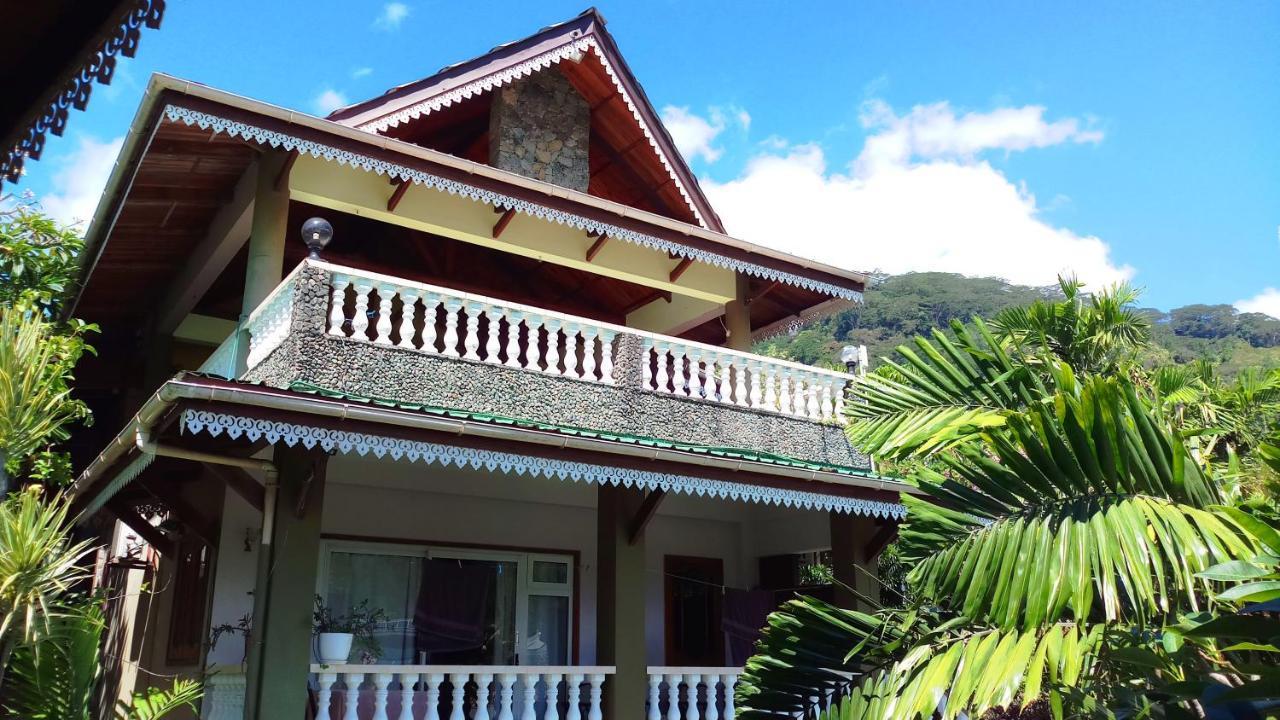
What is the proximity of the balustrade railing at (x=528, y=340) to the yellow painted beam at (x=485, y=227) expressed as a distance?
3.12ft

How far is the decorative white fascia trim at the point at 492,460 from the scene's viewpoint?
650 centimetres

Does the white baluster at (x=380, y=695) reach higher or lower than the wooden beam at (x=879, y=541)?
lower

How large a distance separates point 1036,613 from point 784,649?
1.65m

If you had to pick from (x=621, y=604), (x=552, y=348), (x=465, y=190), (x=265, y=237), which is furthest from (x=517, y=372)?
(x=265, y=237)

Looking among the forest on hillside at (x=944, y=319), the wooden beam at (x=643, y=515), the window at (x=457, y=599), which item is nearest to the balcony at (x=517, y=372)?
the wooden beam at (x=643, y=515)

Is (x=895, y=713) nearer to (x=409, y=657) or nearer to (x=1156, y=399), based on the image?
(x=1156, y=399)

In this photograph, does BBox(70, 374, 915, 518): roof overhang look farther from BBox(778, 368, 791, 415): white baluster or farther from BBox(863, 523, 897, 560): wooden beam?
BBox(778, 368, 791, 415): white baluster

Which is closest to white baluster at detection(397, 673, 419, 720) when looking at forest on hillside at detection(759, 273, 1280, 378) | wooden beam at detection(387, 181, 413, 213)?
wooden beam at detection(387, 181, 413, 213)

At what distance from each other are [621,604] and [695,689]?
3.70 ft

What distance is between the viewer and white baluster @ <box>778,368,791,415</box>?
34.7 feet

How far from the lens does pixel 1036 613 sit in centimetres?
362

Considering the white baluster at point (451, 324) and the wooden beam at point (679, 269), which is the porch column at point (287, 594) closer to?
the white baluster at point (451, 324)

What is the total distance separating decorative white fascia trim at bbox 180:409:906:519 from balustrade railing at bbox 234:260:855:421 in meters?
1.05

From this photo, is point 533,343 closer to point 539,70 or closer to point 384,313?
point 384,313
